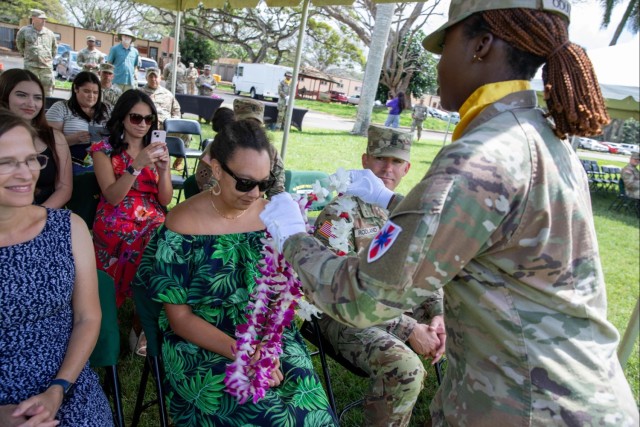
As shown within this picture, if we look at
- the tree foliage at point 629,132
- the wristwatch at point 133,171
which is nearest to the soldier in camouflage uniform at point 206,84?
the wristwatch at point 133,171

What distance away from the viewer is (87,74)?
15.9ft

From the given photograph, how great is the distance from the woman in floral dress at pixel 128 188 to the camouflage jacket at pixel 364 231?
4.28 feet

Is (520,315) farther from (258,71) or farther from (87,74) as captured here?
(258,71)

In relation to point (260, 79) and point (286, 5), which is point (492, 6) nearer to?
point (286, 5)

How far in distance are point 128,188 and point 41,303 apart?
1544 millimetres

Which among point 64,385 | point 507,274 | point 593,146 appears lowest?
point 593,146

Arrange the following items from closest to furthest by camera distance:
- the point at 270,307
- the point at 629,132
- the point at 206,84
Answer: the point at 270,307 < the point at 206,84 < the point at 629,132

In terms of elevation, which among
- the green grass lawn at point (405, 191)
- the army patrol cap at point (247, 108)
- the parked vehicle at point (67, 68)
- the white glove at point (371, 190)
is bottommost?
the green grass lawn at point (405, 191)

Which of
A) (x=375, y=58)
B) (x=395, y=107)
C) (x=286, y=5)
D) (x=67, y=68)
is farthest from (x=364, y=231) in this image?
(x=67, y=68)

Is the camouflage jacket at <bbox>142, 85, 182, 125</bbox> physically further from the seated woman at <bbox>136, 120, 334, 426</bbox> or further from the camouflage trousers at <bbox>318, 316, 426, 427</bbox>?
the camouflage trousers at <bbox>318, 316, 426, 427</bbox>

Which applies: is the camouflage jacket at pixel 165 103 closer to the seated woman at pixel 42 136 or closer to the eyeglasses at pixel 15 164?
the seated woman at pixel 42 136

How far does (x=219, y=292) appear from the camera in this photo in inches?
84.4

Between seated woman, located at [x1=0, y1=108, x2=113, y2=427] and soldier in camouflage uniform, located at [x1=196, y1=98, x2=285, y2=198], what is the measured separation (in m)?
1.05

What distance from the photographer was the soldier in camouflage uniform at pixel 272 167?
11.9 feet
